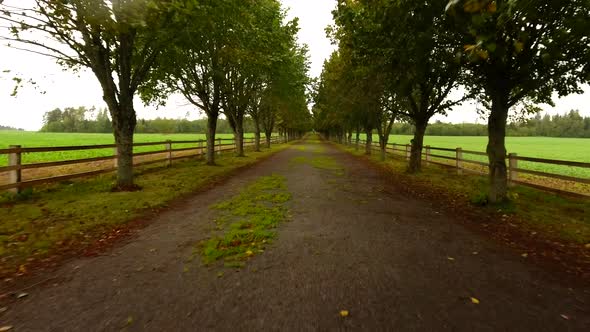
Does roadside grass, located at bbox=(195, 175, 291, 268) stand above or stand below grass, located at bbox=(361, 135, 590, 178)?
below

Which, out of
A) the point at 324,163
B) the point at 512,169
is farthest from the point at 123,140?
the point at 512,169

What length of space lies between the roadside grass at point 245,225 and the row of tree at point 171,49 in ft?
12.7

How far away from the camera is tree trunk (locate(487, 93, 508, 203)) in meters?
7.11

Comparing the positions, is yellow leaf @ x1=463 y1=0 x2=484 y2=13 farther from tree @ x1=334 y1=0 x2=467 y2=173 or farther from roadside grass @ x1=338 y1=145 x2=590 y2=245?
roadside grass @ x1=338 y1=145 x2=590 y2=245

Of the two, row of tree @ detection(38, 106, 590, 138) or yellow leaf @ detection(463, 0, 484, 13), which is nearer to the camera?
yellow leaf @ detection(463, 0, 484, 13)

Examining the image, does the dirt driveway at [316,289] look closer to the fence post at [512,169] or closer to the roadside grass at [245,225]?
the roadside grass at [245,225]

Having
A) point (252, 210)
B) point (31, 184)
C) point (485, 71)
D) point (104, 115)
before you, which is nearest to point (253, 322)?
point (252, 210)

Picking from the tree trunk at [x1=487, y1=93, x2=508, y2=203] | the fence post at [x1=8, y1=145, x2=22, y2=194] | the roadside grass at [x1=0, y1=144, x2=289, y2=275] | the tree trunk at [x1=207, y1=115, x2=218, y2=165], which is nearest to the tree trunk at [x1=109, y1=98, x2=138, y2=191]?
the roadside grass at [x1=0, y1=144, x2=289, y2=275]

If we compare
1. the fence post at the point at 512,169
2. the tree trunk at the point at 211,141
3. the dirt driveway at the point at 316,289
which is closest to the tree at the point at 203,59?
the tree trunk at the point at 211,141

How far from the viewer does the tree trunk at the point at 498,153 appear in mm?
7109

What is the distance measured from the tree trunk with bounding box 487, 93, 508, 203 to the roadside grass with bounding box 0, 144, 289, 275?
885cm

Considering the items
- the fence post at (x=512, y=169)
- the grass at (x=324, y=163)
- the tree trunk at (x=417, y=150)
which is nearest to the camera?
the fence post at (x=512, y=169)

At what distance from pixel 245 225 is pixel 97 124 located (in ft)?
495

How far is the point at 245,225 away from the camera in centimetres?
550
